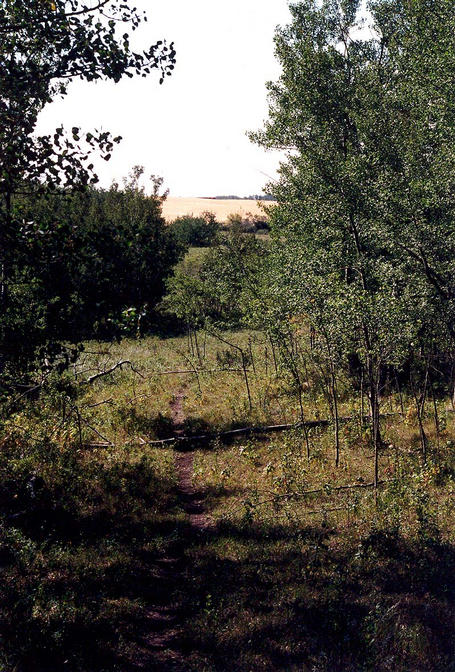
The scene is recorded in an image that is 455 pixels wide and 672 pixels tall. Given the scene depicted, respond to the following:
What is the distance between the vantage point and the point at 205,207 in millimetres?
110250

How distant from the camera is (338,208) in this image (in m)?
16.6

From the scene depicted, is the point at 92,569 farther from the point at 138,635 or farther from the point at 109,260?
the point at 109,260

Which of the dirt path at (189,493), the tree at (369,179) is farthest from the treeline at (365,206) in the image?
the dirt path at (189,493)

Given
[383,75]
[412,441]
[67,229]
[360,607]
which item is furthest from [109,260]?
[383,75]

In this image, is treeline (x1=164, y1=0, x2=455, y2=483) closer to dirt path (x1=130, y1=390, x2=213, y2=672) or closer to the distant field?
dirt path (x1=130, y1=390, x2=213, y2=672)

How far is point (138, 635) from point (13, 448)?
7209mm

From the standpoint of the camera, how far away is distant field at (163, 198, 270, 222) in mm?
100562

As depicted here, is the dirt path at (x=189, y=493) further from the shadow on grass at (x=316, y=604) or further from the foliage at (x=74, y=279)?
the foliage at (x=74, y=279)

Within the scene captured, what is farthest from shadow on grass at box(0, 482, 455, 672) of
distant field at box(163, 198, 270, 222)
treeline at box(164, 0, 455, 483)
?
distant field at box(163, 198, 270, 222)

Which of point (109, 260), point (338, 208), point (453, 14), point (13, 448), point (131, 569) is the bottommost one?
point (131, 569)

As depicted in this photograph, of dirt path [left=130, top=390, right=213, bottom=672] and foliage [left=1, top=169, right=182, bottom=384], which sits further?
foliage [left=1, top=169, right=182, bottom=384]

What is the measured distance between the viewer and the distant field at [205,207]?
330ft

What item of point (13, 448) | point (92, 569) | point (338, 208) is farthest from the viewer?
point (338, 208)

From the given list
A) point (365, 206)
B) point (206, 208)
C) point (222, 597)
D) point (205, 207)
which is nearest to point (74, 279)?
point (222, 597)
